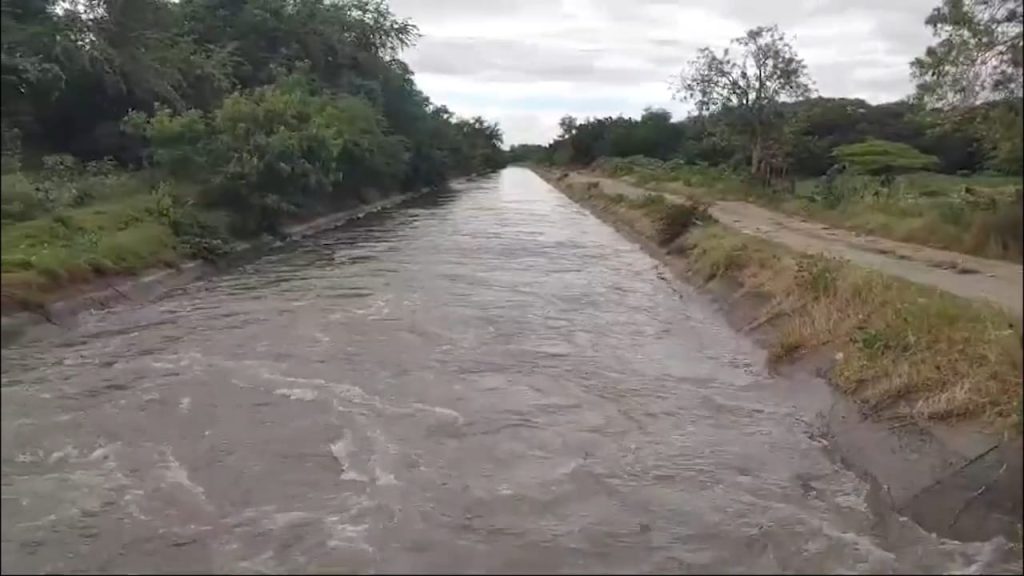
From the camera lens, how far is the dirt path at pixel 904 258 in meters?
11.8

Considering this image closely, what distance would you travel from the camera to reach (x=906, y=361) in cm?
1193

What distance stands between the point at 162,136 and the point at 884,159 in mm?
31368

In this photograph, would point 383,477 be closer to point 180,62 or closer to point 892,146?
point 180,62

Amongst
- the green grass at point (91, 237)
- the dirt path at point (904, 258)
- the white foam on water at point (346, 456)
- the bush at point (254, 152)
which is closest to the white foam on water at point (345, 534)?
the white foam on water at point (346, 456)

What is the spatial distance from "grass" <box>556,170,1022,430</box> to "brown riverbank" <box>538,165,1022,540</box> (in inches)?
0.9

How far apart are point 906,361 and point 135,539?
860cm

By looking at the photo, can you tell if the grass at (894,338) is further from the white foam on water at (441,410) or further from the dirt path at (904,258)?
the white foam on water at (441,410)

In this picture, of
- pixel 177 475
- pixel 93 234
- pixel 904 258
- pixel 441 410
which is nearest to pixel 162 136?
pixel 93 234

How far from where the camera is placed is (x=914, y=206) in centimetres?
A: 2548

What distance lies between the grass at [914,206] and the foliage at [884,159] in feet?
5.15

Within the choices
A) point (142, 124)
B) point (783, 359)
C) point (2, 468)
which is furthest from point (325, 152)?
point (2, 468)

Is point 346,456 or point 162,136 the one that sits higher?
point 162,136

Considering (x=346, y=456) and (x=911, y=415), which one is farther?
(x=911, y=415)

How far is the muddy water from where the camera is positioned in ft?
26.9
